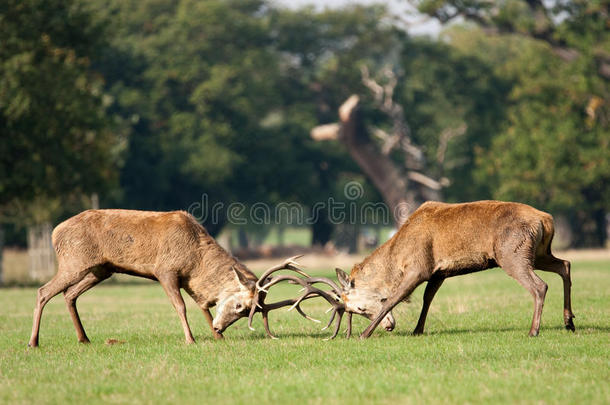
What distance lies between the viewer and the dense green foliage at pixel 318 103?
43594 mm

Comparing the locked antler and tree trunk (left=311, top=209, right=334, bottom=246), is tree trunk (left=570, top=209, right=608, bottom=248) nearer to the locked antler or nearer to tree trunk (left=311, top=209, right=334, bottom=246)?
tree trunk (left=311, top=209, right=334, bottom=246)

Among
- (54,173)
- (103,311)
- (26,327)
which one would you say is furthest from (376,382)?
(54,173)

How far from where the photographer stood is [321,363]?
10320 mm

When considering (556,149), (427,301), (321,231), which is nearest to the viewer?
(427,301)

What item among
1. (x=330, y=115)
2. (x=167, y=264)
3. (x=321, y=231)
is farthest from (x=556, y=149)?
(x=167, y=264)

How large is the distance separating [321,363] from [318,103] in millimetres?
46825

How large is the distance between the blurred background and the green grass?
69.0 feet

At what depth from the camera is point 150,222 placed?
13109 mm

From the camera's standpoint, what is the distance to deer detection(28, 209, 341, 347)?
12758 mm

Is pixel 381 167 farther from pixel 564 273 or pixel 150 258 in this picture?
Answer: pixel 150 258

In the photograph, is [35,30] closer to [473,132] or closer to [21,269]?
[21,269]

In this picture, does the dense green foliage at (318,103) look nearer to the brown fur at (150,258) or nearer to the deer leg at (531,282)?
the brown fur at (150,258)

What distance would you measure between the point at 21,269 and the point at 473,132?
83.9 ft

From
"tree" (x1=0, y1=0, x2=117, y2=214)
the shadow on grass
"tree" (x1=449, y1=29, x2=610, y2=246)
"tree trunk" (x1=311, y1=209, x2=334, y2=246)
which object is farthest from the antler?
"tree trunk" (x1=311, y1=209, x2=334, y2=246)
